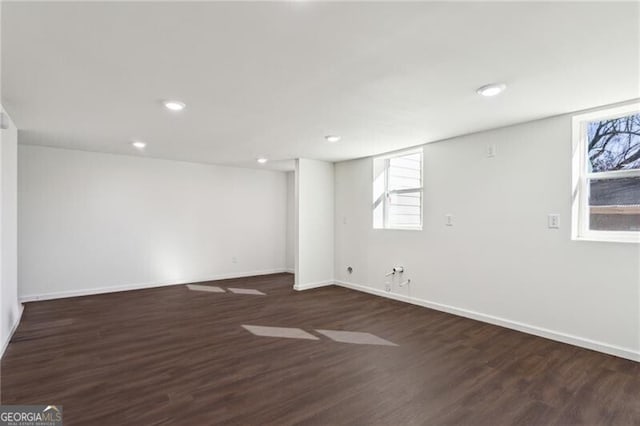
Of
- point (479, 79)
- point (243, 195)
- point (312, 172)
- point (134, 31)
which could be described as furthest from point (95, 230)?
A: point (479, 79)

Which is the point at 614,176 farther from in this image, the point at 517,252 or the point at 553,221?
the point at 517,252

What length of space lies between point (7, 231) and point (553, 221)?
5.30 metres

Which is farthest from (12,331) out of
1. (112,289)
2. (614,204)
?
(614,204)

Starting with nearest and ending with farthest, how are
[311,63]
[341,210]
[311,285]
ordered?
1. [311,63]
2. [311,285]
3. [341,210]

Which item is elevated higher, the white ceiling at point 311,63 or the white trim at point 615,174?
the white ceiling at point 311,63

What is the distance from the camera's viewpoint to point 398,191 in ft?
16.4

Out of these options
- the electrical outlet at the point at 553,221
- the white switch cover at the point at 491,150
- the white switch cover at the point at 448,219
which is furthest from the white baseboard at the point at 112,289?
the electrical outlet at the point at 553,221

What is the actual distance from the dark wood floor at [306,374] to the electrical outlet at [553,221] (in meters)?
1.11

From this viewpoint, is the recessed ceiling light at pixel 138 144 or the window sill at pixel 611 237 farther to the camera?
the recessed ceiling light at pixel 138 144

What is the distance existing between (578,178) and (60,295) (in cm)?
676

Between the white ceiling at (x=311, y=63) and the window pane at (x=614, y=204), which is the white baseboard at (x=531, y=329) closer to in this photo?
the window pane at (x=614, y=204)

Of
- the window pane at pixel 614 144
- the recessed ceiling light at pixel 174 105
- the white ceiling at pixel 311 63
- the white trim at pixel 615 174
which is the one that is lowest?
the white trim at pixel 615 174

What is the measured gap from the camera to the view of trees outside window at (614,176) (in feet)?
9.39

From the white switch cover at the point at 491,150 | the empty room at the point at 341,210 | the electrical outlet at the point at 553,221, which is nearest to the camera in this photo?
the empty room at the point at 341,210
